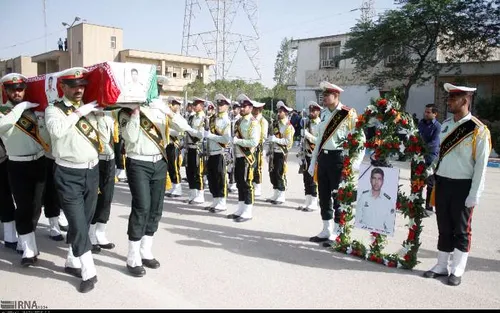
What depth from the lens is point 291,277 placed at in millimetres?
4688

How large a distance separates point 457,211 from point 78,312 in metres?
3.97

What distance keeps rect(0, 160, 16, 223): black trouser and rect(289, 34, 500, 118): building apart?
22.2 meters

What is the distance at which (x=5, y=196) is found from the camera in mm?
5543

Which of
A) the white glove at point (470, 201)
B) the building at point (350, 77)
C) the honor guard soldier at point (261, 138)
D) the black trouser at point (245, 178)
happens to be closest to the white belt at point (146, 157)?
the black trouser at point (245, 178)

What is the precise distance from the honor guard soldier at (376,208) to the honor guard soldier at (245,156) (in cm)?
235

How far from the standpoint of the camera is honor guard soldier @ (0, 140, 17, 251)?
5.54 m

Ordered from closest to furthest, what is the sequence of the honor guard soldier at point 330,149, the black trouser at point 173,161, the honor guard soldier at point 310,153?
1. the honor guard soldier at point 330,149
2. the honor guard soldier at point 310,153
3. the black trouser at point 173,161

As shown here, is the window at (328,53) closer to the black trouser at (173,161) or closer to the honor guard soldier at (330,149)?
the black trouser at (173,161)

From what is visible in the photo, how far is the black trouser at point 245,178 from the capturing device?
7.35m

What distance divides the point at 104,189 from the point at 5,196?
130cm

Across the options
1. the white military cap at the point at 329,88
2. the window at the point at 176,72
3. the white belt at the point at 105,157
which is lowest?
the white belt at the point at 105,157

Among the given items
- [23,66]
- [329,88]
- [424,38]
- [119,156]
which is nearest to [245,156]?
[329,88]

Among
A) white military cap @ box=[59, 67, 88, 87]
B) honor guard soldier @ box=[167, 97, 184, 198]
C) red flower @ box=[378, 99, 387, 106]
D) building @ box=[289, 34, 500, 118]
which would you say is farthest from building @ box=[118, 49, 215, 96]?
white military cap @ box=[59, 67, 88, 87]

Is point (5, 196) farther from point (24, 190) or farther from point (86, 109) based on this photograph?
point (86, 109)
